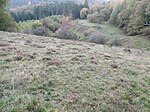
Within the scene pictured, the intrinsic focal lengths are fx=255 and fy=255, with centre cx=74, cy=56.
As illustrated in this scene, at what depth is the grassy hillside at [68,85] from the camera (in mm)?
7918

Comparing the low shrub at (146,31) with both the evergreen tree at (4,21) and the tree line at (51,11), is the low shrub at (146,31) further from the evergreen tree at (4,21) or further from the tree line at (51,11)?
the tree line at (51,11)

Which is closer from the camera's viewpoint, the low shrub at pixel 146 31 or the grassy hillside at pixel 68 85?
the grassy hillside at pixel 68 85

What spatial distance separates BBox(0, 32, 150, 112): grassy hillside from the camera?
26.0 ft

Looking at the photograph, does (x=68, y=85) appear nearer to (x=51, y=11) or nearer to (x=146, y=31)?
(x=146, y=31)

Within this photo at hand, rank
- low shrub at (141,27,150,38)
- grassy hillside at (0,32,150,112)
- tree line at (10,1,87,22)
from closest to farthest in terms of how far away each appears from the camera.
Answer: grassy hillside at (0,32,150,112) → low shrub at (141,27,150,38) → tree line at (10,1,87,22)

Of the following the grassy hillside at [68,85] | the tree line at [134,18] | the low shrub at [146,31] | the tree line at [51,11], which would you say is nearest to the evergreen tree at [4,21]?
the grassy hillside at [68,85]

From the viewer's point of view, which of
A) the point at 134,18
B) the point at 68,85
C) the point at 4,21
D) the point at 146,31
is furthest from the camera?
the point at 134,18

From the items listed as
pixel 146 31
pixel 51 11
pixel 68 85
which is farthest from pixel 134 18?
pixel 68 85

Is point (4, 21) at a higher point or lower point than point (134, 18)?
higher

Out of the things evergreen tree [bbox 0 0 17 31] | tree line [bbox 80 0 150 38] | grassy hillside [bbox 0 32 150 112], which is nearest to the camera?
grassy hillside [bbox 0 32 150 112]

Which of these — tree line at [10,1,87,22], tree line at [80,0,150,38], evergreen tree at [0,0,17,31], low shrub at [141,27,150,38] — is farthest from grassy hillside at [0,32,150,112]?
tree line at [10,1,87,22]

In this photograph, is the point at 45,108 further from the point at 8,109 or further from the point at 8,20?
the point at 8,20

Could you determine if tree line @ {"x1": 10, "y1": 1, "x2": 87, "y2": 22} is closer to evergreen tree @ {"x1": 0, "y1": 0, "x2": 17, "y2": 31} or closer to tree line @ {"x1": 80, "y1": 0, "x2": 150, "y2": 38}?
tree line @ {"x1": 80, "y1": 0, "x2": 150, "y2": 38}

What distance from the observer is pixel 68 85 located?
947 centimetres
